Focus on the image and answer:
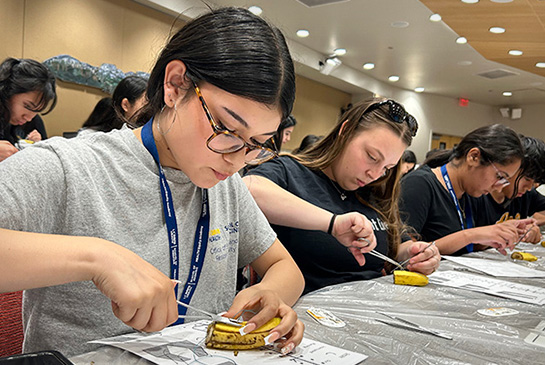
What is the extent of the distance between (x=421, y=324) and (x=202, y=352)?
52 cm

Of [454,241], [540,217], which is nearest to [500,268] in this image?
[454,241]

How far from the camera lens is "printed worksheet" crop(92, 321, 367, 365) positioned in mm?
722

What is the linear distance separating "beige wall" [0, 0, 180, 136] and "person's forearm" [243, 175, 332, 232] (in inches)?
127

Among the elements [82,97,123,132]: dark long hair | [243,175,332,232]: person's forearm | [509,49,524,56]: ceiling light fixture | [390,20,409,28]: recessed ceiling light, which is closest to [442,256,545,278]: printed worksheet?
[243,175,332,232]: person's forearm

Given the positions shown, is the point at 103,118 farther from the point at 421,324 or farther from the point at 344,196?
the point at 421,324

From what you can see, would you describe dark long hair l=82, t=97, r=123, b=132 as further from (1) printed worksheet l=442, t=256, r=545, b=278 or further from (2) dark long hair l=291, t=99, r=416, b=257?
(1) printed worksheet l=442, t=256, r=545, b=278

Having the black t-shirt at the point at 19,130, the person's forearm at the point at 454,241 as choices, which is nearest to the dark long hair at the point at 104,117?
the black t-shirt at the point at 19,130

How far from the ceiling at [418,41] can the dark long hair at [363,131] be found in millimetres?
3550

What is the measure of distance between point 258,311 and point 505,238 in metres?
1.67

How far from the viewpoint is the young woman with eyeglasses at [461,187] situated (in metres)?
2.19

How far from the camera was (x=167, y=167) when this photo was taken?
3.25 feet

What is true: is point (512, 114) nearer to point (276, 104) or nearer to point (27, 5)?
point (27, 5)

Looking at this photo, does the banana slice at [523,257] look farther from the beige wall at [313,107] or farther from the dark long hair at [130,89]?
the beige wall at [313,107]

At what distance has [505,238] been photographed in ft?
7.04
